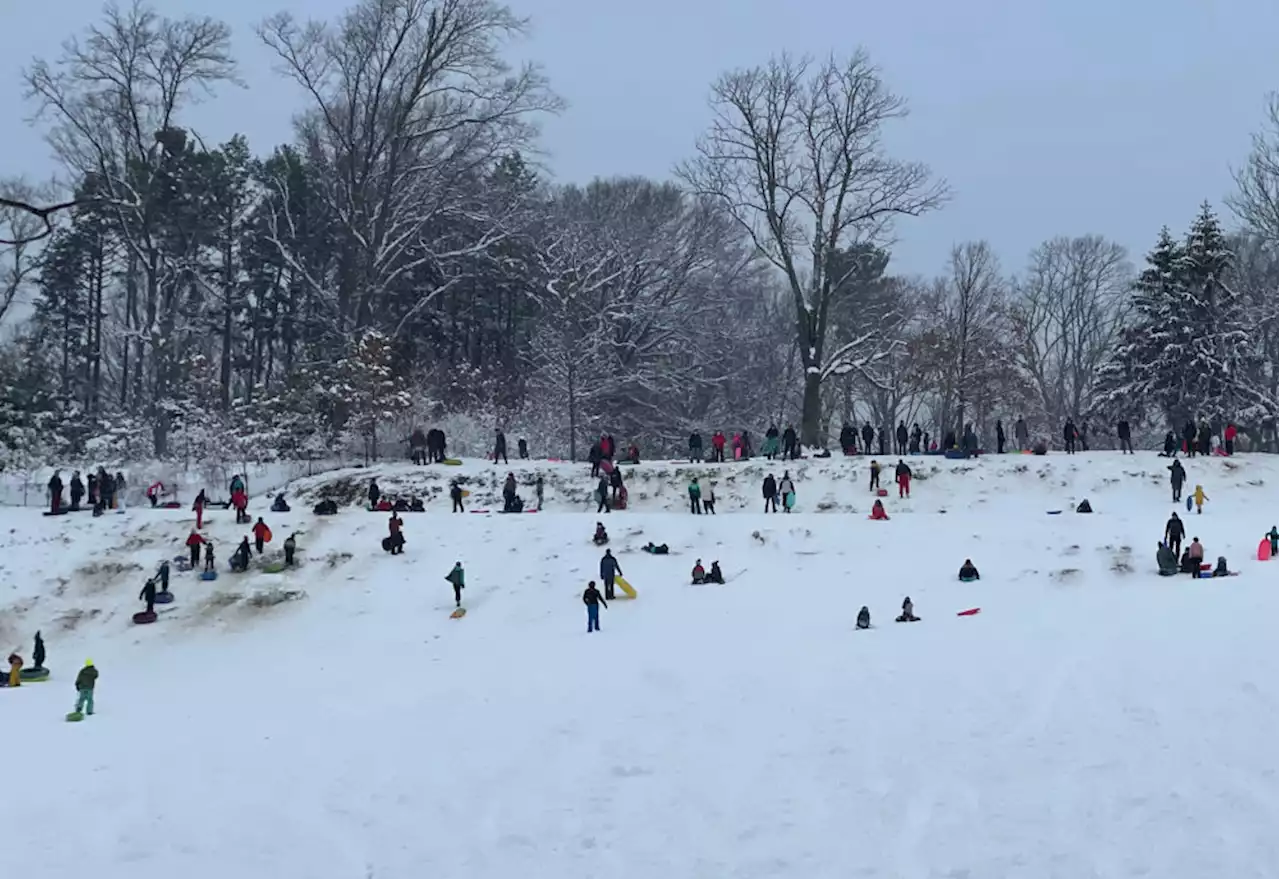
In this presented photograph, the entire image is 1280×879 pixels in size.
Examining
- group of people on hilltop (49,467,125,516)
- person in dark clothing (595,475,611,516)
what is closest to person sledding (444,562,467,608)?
person in dark clothing (595,475,611,516)

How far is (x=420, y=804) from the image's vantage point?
14.2 metres

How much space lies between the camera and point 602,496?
107ft

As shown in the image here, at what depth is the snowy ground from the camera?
12766 millimetres

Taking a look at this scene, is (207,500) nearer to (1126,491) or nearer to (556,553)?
(556,553)

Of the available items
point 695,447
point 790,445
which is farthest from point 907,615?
point 695,447

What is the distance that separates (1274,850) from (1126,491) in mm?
22940

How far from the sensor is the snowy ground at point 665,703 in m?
12.8

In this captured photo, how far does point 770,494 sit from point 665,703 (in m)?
15.4

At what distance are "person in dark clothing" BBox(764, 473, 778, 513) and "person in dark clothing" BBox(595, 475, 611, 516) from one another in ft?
14.3

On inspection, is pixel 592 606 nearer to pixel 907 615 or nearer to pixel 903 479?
pixel 907 615

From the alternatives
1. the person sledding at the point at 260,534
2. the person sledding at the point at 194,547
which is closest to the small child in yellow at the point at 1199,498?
the person sledding at the point at 260,534

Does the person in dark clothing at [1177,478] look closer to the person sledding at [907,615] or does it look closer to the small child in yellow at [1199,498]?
the small child in yellow at [1199,498]

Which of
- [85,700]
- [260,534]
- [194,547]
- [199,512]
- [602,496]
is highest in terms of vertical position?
[602,496]

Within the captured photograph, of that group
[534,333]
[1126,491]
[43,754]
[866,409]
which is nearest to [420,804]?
[43,754]
